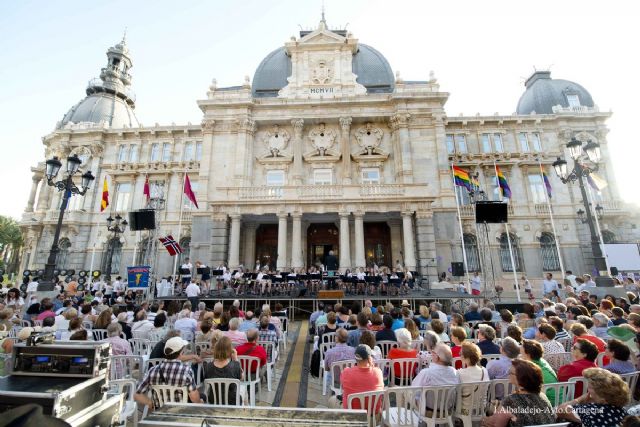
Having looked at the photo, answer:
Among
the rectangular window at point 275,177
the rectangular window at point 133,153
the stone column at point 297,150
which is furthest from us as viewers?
the rectangular window at point 133,153

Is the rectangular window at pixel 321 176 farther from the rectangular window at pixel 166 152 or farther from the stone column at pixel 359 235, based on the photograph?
the rectangular window at pixel 166 152

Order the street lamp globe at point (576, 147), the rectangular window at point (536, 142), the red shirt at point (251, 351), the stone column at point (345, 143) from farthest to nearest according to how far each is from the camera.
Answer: the rectangular window at point (536, 142) → the stone column at point (345, 143) → the street lamp globe at point (576, 147) → the red shirt at point (251, 351)

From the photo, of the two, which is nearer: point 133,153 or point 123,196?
point 123,196

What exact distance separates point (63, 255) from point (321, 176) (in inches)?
1058

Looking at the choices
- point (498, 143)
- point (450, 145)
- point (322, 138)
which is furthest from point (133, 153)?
point (498, 143)

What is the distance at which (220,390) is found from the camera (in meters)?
4.09

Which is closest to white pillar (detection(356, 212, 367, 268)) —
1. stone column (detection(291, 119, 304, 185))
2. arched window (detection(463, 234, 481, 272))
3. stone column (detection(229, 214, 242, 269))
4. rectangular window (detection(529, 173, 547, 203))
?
stone column (detection(291, 119, 304, 185))

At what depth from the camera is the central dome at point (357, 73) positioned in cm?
2812

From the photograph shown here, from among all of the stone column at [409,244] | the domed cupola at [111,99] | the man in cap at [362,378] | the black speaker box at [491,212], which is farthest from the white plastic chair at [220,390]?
the domed cupola at [111,99]

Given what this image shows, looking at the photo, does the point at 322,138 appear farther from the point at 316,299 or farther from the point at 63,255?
the point at 63,255

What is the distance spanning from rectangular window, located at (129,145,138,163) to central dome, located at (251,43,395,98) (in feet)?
47.4

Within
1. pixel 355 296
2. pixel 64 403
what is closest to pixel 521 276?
pixel 355 296

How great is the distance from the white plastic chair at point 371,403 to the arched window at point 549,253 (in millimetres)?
29102

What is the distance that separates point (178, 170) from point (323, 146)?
15779mm
